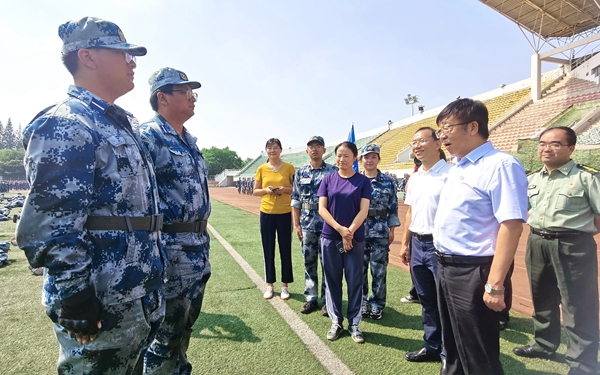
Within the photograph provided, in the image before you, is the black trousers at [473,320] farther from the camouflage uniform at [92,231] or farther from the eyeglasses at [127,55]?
the eyeglasses at [127,55]

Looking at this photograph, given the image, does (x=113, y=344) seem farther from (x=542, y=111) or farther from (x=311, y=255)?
(x=542, y=111)

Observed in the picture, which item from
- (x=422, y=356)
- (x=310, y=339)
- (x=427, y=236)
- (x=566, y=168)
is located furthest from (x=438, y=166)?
(x=310, y=339)

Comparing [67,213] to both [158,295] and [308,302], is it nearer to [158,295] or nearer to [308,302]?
[158,295]

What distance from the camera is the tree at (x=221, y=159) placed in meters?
82.6

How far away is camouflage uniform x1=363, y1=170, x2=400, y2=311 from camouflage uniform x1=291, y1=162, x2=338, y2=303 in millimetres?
559

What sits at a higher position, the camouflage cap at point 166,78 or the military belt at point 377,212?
the camouflage cap at point 166,78

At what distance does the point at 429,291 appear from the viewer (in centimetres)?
281

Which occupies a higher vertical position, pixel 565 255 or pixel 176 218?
pixel 176 218

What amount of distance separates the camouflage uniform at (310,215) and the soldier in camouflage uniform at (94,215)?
2275mm

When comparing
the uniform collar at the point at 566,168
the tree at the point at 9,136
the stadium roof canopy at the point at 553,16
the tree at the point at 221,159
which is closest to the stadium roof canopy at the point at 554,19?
the stadium roof canopy at the point at 553,16

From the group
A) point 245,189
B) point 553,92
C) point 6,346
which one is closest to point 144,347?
point 6,346

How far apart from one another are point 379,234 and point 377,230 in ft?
0.17

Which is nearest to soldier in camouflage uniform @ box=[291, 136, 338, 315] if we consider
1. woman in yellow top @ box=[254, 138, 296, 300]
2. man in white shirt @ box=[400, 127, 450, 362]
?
woman in yellow top @ box=[254, 138, 296, 300]

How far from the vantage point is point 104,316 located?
4.63 ft
